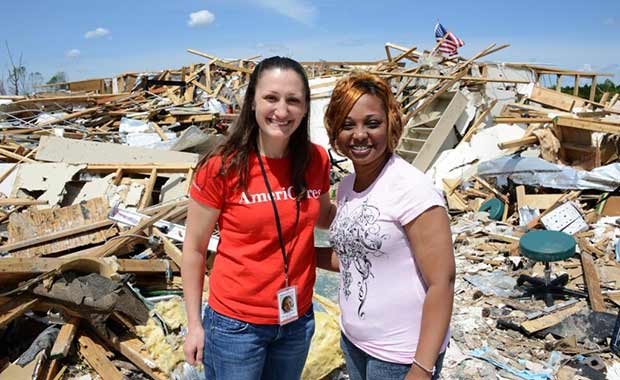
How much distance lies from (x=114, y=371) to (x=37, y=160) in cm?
549

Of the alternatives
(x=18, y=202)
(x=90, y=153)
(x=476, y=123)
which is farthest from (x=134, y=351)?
(x=476, y=123)

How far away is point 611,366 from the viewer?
12.5 feet

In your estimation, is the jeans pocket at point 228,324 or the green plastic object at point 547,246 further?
the green plastic object at point 547,246

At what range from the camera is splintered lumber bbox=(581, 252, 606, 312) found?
4680mm

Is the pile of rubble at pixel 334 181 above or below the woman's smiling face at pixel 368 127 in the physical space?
below

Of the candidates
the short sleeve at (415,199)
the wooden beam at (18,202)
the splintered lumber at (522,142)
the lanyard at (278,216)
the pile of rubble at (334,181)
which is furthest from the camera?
the splintered lumber at (522,142)

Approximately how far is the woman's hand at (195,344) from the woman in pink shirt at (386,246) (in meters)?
0.58

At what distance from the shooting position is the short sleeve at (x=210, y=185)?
1659mm

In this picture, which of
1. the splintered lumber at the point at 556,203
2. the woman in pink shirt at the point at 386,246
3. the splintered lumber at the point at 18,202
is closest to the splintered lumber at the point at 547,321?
the splintered lumber at the point at 556,203

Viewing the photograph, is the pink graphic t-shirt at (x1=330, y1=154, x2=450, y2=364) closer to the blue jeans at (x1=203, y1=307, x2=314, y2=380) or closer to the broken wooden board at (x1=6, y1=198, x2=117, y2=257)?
the blue jeans at (x1=203, y1=307, x2=314, y2=380)

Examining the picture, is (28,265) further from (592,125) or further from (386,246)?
(592,125)

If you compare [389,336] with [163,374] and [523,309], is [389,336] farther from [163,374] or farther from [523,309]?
[523,309]

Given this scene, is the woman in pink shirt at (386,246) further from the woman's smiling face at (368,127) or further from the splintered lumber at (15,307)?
the splintered lumber at (15,307)

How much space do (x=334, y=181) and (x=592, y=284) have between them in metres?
5.62
